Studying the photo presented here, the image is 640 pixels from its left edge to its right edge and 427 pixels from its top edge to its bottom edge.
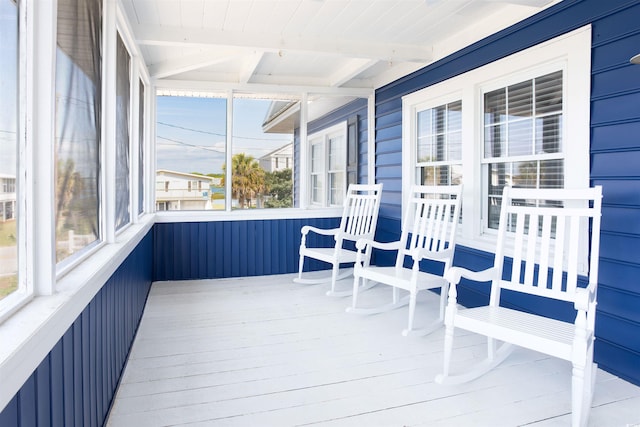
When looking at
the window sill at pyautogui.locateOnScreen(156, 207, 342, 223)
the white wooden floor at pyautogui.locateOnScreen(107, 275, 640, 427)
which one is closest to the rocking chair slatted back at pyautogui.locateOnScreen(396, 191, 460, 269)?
the white wooden floor at pyautogui.locateOnScreen(107, 275, 640, 427)

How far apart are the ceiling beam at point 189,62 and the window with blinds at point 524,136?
2.34 metres

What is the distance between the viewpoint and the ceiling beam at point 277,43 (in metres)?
3.44

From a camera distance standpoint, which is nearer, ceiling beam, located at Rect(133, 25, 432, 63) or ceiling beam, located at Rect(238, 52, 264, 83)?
ceiling beam, located at Rect(133, 25, 432, 63)

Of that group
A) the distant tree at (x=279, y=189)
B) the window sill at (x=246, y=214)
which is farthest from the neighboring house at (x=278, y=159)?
the window sill at (x=246, y=214)

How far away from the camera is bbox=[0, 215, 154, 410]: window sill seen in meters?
0.91

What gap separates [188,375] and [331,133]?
4.56m

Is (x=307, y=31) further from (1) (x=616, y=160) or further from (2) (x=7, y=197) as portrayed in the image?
(2) (x=7, y=197)

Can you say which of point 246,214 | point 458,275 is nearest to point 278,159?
point 246,214

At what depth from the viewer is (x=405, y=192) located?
184 inches

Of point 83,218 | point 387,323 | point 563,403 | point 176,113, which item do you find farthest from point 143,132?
point 563,403

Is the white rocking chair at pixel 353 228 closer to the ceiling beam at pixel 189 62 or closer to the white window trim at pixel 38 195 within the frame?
the ceiling beam at pixel 189 62

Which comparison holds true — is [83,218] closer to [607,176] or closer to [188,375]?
[188,375]

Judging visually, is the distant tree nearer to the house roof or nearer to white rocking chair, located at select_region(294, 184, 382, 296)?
white rocking chair, located at select_region(294, 184, 382, 296)

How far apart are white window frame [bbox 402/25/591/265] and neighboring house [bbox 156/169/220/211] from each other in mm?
2216
